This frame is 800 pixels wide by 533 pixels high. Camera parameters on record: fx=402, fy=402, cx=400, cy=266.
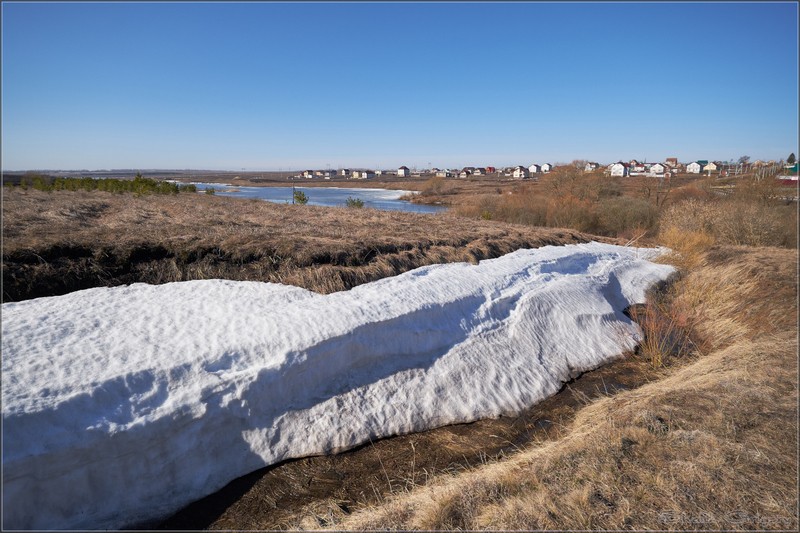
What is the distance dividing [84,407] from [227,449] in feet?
5.90

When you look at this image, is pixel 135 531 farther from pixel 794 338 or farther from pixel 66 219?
pixel 794 338

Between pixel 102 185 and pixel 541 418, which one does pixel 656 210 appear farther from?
pixel 102 185

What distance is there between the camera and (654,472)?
4.88 m

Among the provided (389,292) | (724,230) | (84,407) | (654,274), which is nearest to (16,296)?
(84,407)

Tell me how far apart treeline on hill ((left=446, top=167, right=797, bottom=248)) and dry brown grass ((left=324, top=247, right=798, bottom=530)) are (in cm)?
1297

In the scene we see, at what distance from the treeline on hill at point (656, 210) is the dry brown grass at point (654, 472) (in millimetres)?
12969

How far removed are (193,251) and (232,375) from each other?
4.64 metres

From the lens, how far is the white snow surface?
4.58 m

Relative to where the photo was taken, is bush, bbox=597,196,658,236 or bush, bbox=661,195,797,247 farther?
bush, bbox=597,196,658,236

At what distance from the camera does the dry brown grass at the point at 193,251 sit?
776 centimetres

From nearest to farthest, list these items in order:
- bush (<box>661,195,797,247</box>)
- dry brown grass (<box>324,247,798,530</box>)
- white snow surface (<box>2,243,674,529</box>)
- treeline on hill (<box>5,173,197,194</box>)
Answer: dry brown grass (<box>324,247,798,530</box>), white snow surface (<box>2,243,674,529</box>), bush (<box>661,195,797,247</box>), treeline on hill (<box>5,173,197,194</box>)

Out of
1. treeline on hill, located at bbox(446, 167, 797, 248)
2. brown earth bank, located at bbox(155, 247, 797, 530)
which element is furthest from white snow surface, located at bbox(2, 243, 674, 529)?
treeline on hill, located at bbox(446, 167, 797, 248)

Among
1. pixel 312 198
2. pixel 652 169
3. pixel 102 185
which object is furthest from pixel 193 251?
pixel 652 169

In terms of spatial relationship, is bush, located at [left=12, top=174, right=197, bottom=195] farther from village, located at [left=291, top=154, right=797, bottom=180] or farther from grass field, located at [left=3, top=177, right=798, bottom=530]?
village, located at [left=291, top=154, right=797, bottom=180]
